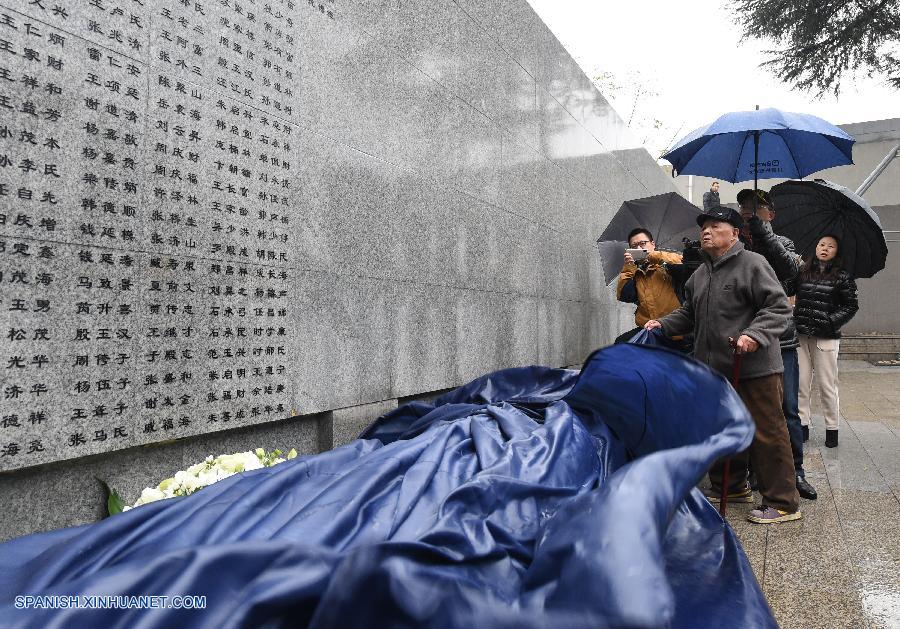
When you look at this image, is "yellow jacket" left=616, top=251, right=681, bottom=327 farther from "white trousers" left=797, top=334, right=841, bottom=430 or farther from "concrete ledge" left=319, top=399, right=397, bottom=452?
"concrete ledge" left=319, top=399, right=397, bottom=452

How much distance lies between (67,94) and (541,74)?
562 centimetres

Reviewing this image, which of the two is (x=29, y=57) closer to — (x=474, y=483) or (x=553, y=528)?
(x=474, y=483)

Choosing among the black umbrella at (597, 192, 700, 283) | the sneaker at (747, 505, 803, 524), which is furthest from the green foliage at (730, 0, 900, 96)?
the sneaker at (747, 505, 803, 524)

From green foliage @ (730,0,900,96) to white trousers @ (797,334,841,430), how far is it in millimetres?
8252

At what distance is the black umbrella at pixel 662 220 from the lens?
6.80m

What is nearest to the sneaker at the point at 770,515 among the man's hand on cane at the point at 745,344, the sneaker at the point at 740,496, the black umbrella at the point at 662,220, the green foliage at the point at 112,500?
the sneaker at the point at 740,496

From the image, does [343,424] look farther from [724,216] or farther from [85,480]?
[724,216]

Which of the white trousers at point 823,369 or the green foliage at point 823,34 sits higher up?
the green foliage at point 823,34

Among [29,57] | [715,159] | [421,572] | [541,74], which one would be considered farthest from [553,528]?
[541,74]

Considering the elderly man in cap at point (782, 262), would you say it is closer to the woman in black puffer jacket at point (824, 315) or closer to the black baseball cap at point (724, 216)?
→ the black baseball cap at point (724, 216)

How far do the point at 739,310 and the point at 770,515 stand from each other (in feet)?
3.91

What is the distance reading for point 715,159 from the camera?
228 inches

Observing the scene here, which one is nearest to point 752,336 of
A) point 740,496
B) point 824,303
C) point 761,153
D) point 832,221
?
point 740,496

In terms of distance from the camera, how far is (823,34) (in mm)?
11648
